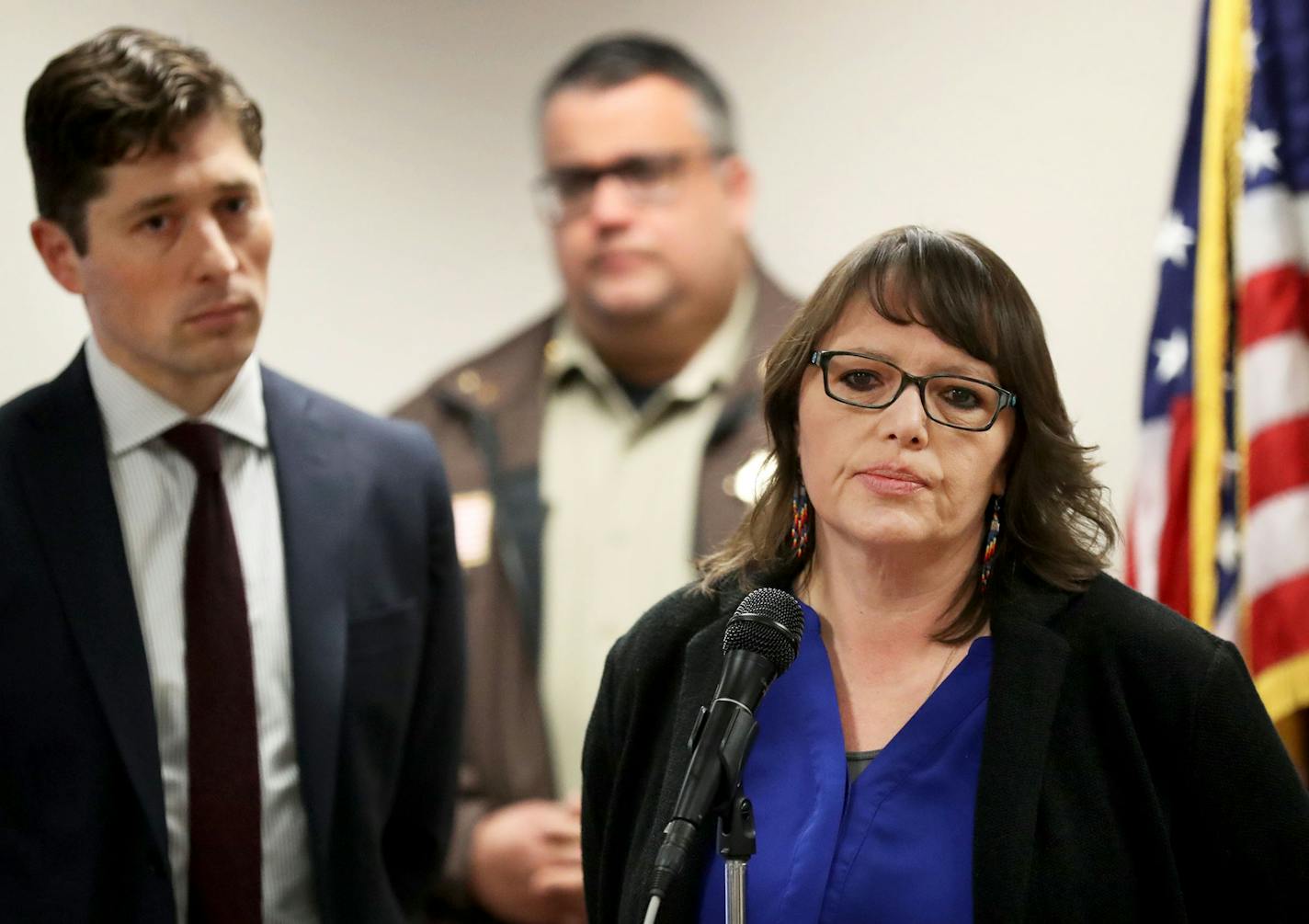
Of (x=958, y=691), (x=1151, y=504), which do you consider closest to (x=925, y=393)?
(x=958, y=691)

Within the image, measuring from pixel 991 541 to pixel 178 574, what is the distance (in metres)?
1.12

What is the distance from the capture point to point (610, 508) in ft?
10.6

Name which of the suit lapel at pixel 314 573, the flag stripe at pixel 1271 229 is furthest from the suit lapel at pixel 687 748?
the flag stripe at pixel 1271 229

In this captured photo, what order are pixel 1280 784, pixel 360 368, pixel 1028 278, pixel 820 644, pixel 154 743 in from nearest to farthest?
1. pixel 1280 784
2. pixel 820 644
3. pixel 154 743
4. pixel 1028 278
5. pixel 360 368

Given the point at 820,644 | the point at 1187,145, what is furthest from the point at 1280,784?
the point at 1187,145

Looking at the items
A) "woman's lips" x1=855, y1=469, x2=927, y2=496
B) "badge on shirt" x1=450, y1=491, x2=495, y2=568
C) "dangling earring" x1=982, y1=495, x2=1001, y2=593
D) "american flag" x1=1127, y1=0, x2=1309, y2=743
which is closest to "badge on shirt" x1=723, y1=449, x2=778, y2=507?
"badge on shirt" x1=450, y1=491, x2=495, y2=568

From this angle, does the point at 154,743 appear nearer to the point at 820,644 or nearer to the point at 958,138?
the point at 820,644

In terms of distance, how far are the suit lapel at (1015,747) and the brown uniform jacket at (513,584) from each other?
56.4 inches

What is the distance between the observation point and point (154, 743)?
6.57 feet

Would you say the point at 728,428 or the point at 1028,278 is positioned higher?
the point at 1028,278

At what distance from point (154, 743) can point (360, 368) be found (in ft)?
5.18

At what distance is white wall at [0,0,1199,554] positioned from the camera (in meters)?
3.07

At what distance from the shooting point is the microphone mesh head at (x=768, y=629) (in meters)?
1.49

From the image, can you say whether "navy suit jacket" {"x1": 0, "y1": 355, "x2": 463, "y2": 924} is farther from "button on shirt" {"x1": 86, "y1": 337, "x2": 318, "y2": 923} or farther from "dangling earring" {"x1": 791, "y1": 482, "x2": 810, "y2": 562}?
"dangling earring" {"x1": 791, "y1": 482, "x2": 810, "y2": 562}
